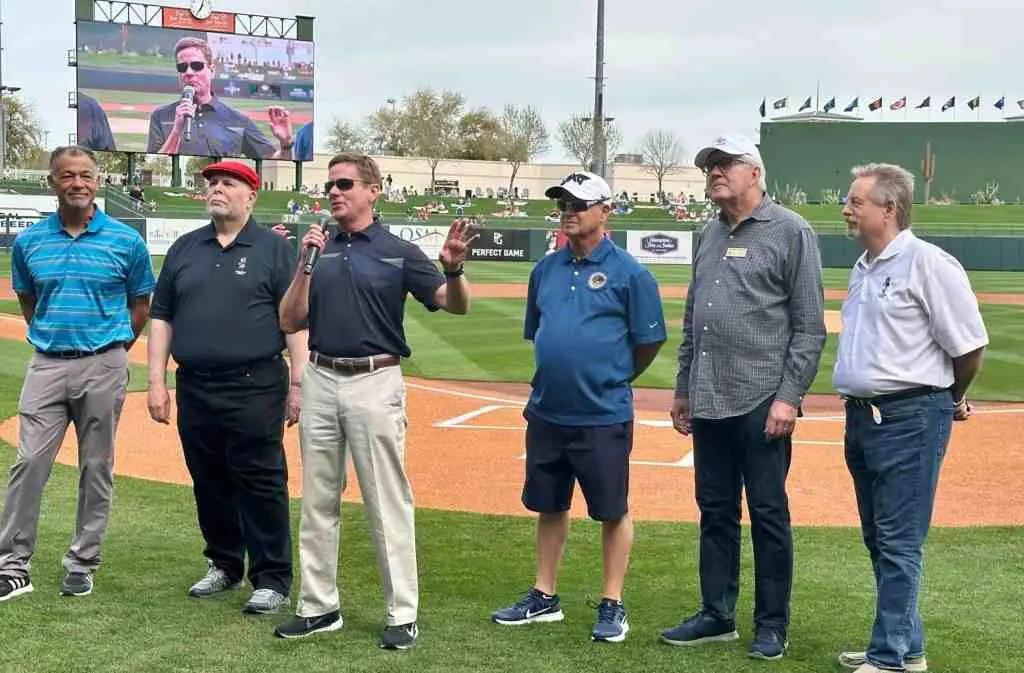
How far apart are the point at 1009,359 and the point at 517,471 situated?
404 inches

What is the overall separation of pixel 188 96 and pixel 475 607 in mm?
53038

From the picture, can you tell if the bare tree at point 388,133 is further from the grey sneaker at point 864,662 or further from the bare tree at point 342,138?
the grey sneaker at point 864,662

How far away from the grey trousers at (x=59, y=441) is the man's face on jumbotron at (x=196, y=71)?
5222 cm

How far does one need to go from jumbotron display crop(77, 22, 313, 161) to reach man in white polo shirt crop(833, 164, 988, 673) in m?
53.1

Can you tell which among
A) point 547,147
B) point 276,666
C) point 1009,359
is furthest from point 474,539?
point 547,147

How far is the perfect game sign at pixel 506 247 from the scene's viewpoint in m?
41.8

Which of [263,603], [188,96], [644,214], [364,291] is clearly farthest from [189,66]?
[364,291]

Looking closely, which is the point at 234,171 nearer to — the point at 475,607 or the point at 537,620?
the point at 475,607

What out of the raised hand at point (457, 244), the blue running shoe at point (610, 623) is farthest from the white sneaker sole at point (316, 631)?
the raised hand at point (457, 244)

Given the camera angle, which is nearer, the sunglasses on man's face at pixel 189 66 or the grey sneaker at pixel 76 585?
the grey sneaker at pixel 76 585

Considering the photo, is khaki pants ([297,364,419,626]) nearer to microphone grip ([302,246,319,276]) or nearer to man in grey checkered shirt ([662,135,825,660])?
microphone grip ([302,246,319,276])

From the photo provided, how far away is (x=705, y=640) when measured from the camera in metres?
5.21

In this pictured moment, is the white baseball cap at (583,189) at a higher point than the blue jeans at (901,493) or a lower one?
higher

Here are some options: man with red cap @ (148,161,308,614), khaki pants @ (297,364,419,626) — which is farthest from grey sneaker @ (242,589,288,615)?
khaki pants @ (297,364,419,626)
